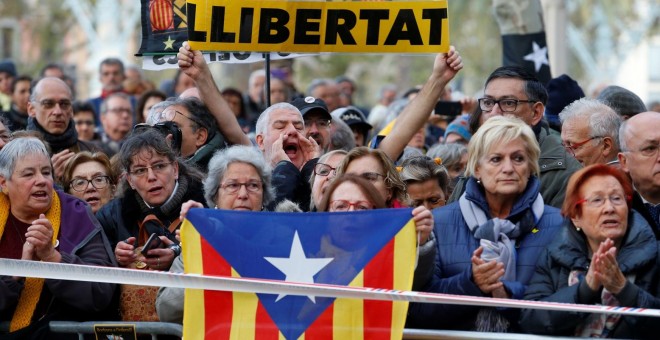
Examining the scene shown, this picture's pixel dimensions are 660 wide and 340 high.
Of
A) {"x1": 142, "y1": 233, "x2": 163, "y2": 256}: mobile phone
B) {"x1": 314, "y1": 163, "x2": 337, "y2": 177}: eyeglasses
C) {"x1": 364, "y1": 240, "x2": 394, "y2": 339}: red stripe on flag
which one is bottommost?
{"x1": 364, "y1": 240, "x2": 394, "y2": 339}: red stripe on flag

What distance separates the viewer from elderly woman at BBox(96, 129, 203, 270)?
8.41 m

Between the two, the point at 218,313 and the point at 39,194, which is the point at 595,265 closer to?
the point at 218,313

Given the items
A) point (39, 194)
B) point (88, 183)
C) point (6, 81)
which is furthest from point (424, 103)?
point (6, 81)

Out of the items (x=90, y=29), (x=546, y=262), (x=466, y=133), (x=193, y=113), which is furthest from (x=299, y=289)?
(x=90, y=29)

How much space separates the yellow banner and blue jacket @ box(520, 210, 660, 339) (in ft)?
8.93

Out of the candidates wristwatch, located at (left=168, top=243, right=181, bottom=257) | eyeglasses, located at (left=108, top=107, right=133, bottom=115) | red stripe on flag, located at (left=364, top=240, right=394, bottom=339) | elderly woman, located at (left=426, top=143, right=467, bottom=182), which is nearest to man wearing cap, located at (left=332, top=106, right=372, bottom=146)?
elderly woman, located at (left=426, top=143, right=467, bottom=182)

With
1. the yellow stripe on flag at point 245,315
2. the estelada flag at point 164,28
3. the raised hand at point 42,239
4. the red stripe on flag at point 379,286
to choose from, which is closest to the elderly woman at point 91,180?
the estelada flag at point 164,28

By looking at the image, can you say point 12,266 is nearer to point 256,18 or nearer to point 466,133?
point 256,18

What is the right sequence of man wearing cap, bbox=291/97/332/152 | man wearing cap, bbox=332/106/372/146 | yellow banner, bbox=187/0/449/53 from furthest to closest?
1. man wearing cap, bbox=332/106/372/146
2. man wearing cap, bbox=291/97/332/152
3. yellow banner, bbox=187/0/449/53

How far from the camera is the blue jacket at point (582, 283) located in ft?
22.3

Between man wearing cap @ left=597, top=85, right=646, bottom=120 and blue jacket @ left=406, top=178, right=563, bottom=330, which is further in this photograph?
man wearing cap @ left=597, top=85, right=646, bottom=120

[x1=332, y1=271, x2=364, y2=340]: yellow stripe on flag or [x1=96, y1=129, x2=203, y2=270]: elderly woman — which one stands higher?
[x1=96, y1=129, x2=203, y2=270]: elderly woman

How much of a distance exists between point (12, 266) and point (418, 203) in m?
2.52

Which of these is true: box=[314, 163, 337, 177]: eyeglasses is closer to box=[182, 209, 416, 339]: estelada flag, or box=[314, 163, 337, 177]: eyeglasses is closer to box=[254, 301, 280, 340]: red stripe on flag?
box=[182, 209, 416, 339]: estelada flag
